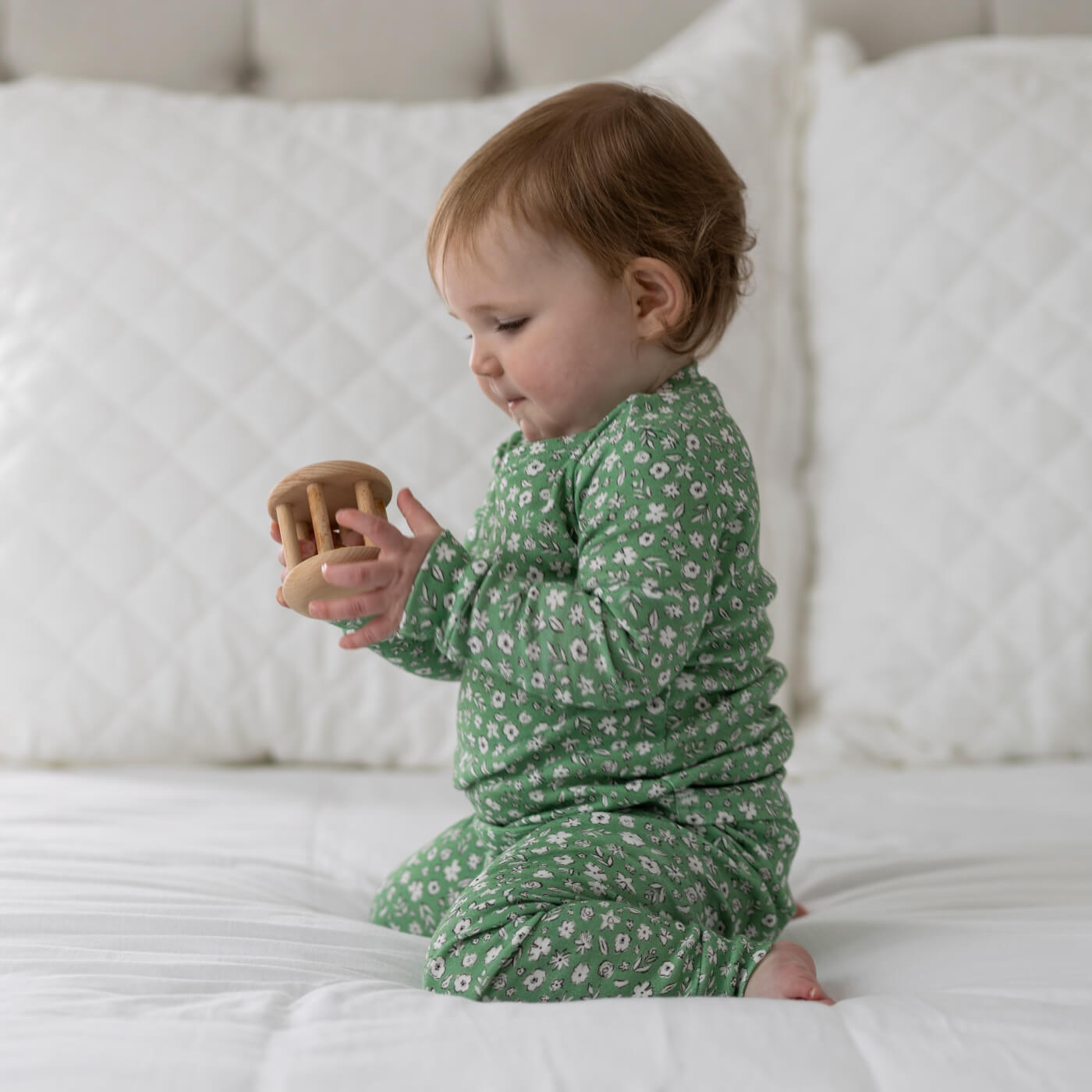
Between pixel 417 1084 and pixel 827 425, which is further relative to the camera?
pixel 827 425

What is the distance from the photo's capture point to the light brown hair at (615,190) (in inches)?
29.9

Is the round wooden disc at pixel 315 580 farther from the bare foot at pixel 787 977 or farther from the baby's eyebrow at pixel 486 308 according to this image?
the bare foot at pixel 787 977

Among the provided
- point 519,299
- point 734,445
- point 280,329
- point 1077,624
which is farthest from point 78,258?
point 1077,624

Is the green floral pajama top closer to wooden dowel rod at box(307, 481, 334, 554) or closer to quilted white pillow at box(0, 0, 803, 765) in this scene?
wooden dowel rod at box(307, 481, 334, 554)

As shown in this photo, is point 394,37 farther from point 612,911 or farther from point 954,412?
point 612,911

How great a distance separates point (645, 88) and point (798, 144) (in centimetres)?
61

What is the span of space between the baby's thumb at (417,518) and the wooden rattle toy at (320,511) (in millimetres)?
15

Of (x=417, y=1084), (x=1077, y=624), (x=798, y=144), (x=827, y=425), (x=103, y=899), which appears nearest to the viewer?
(x=417, y=1084)

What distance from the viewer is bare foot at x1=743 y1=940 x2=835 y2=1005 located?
2.07ft

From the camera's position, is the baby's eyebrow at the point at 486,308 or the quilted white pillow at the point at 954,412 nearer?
the baby's eyebrow at the point at 486,308

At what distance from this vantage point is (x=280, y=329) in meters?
1.22

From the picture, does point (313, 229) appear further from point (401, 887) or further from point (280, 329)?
point (401, 887)

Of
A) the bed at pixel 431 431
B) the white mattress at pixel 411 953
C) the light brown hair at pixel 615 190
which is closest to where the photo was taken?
the white mattress at pixel 411 953

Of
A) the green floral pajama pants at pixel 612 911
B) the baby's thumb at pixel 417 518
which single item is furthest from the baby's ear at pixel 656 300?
the green floral pajama pants at pixel 612 911
